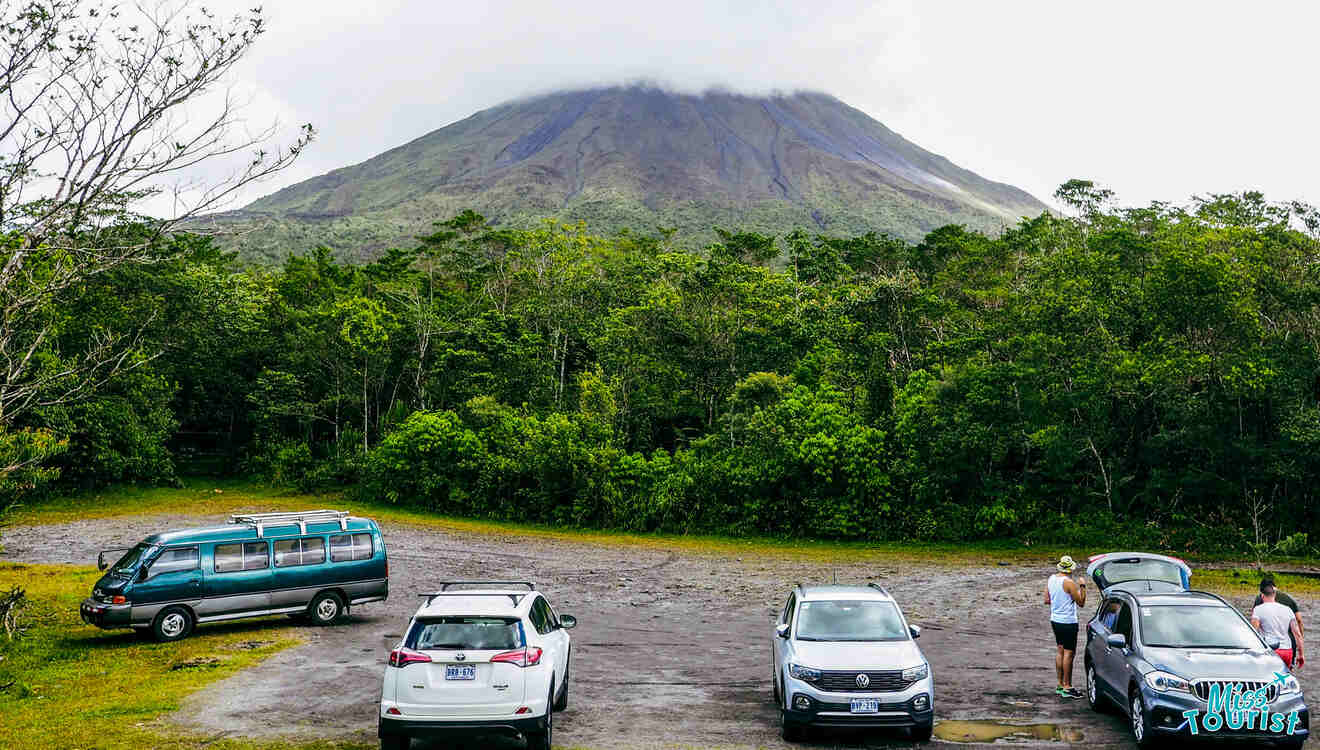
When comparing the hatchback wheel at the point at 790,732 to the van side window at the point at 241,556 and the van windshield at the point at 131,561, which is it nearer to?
the van side window at the point at 241,556

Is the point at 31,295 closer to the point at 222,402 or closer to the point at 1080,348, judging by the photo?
the point at 1080,348

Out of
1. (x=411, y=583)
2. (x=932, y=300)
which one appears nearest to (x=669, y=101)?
(x=932, y=300)

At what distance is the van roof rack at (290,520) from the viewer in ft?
57.5

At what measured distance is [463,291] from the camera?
184 feet

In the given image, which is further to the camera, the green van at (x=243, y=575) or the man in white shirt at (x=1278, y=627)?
the green van at (x=243, y=575)

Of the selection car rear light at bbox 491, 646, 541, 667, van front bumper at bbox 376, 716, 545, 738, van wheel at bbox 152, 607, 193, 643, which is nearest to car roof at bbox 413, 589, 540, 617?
car rear light at bbox 491, 646, 541, 667

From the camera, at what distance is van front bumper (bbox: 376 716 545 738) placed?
9.05 meters

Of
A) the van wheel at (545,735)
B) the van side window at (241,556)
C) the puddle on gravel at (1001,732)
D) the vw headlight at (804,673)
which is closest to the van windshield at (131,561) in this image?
the van side window at (241,556)

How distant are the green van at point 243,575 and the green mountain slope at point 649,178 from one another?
76.7 meters

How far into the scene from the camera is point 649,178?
410 ft

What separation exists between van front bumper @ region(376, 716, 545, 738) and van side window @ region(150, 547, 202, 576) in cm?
924

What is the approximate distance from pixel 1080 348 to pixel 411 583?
22.9 meters

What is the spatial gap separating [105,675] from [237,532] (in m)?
3.62

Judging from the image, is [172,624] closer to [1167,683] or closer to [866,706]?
[866,706]
